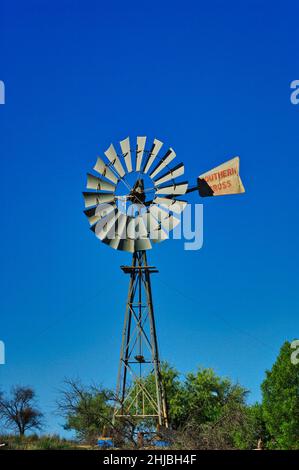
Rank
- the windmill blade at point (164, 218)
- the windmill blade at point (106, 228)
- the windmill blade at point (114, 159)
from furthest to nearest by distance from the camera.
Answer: the windmill blade at point (114, 159) < the windmill blade at point (106, 228) < the windmill blade at point (164, 218)

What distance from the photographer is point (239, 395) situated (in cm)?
3412

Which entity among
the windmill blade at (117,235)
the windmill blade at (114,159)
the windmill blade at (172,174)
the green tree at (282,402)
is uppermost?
the windmill blade at (114,159)

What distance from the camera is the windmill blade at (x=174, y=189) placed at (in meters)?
25.5

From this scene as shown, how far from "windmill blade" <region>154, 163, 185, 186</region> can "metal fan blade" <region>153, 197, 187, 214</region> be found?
0.66m

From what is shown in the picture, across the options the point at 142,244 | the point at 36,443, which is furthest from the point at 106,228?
the point at 36,443

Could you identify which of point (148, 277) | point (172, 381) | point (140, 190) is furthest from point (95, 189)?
point (172, 381)

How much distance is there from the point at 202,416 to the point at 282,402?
337 inches

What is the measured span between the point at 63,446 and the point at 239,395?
15.2 m

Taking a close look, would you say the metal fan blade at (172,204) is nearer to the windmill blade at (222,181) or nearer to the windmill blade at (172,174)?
the windmill blade at (172,174)

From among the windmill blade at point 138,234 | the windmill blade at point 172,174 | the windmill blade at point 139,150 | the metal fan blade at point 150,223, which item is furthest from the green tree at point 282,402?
the windmill blade at point 139,150

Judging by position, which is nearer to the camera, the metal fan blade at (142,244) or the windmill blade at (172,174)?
the metal fan blade at (142,244)

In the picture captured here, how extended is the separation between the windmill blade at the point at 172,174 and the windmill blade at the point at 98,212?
192 cm

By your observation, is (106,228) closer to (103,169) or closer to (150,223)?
(150,223)

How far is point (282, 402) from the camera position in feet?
104
